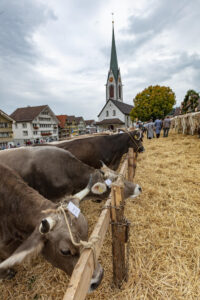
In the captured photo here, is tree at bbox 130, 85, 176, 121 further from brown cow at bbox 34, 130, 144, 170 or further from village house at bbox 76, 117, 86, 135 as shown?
village house at bbox 76, 117, 86, 135

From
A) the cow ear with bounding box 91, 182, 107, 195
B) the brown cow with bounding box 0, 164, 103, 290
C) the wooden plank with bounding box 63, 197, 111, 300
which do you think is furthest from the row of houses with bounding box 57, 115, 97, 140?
the wooden plank with bounding box 63, 197, 111, 300

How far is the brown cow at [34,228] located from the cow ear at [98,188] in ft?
1.80

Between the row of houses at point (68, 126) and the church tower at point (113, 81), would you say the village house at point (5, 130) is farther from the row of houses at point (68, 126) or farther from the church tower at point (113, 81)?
the church tower at point (113, 81)

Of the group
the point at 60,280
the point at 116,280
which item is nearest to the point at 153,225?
the point at 116,280

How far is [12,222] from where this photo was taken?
1.89m

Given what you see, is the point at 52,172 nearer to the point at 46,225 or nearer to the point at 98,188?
the point at 98,188

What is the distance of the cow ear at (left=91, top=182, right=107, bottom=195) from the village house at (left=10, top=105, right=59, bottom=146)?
41.7 m

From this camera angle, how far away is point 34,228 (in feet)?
5.52

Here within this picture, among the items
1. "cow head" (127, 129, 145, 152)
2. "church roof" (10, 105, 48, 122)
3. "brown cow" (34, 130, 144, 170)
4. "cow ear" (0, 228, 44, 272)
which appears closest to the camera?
"cow ear" (0, 228, 44, 272)

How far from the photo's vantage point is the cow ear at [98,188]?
2.71 m

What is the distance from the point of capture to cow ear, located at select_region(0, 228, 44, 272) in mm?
1281

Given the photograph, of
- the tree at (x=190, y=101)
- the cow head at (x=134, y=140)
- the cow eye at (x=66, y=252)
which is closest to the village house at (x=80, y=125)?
the tree at (x=190, y=101)

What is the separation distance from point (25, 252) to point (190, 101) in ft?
70.2

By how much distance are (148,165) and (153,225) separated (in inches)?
161
